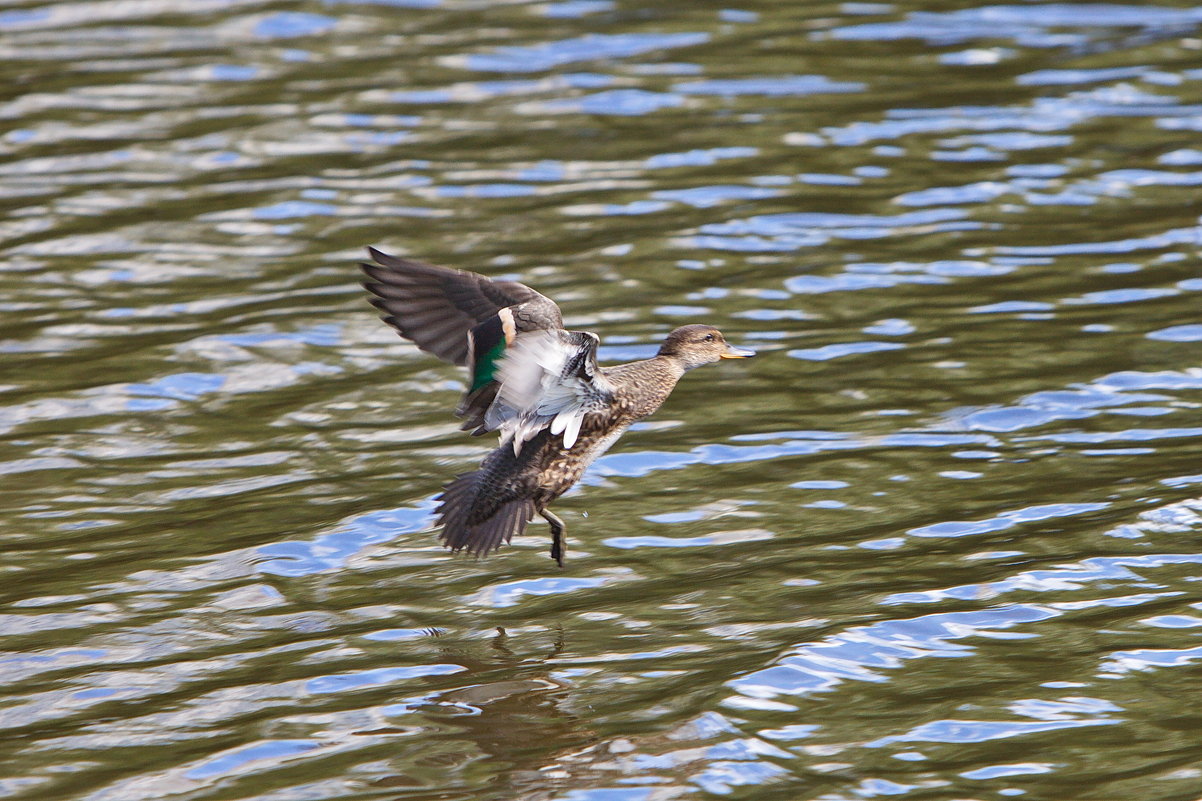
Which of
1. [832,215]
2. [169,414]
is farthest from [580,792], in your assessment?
[832,215]

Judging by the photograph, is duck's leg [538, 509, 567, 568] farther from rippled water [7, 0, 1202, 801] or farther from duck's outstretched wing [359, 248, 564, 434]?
duck's outstretched wing [359, 248, 564, 434]

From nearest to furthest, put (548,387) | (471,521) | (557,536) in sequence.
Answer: (548,387), (471,521), (557,536)

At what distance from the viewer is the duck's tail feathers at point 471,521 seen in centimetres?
643

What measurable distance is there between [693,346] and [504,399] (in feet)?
4.30

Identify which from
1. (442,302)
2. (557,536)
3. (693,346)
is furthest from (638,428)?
(442,302)

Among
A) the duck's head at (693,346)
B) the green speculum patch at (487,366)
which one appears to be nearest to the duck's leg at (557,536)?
the green speculum patch at (487,366)

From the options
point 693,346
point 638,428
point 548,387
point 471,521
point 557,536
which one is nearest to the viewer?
point 548,387

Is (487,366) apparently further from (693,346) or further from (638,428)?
(638,428)

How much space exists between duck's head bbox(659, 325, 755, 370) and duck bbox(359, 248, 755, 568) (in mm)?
405

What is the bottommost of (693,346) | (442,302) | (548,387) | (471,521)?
(471,521)

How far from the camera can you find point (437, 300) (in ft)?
21.9

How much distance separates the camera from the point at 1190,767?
4.94 meters

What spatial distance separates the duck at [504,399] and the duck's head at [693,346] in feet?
1.33

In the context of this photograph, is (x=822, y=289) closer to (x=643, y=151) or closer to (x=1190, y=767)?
(x=643, y=151)
